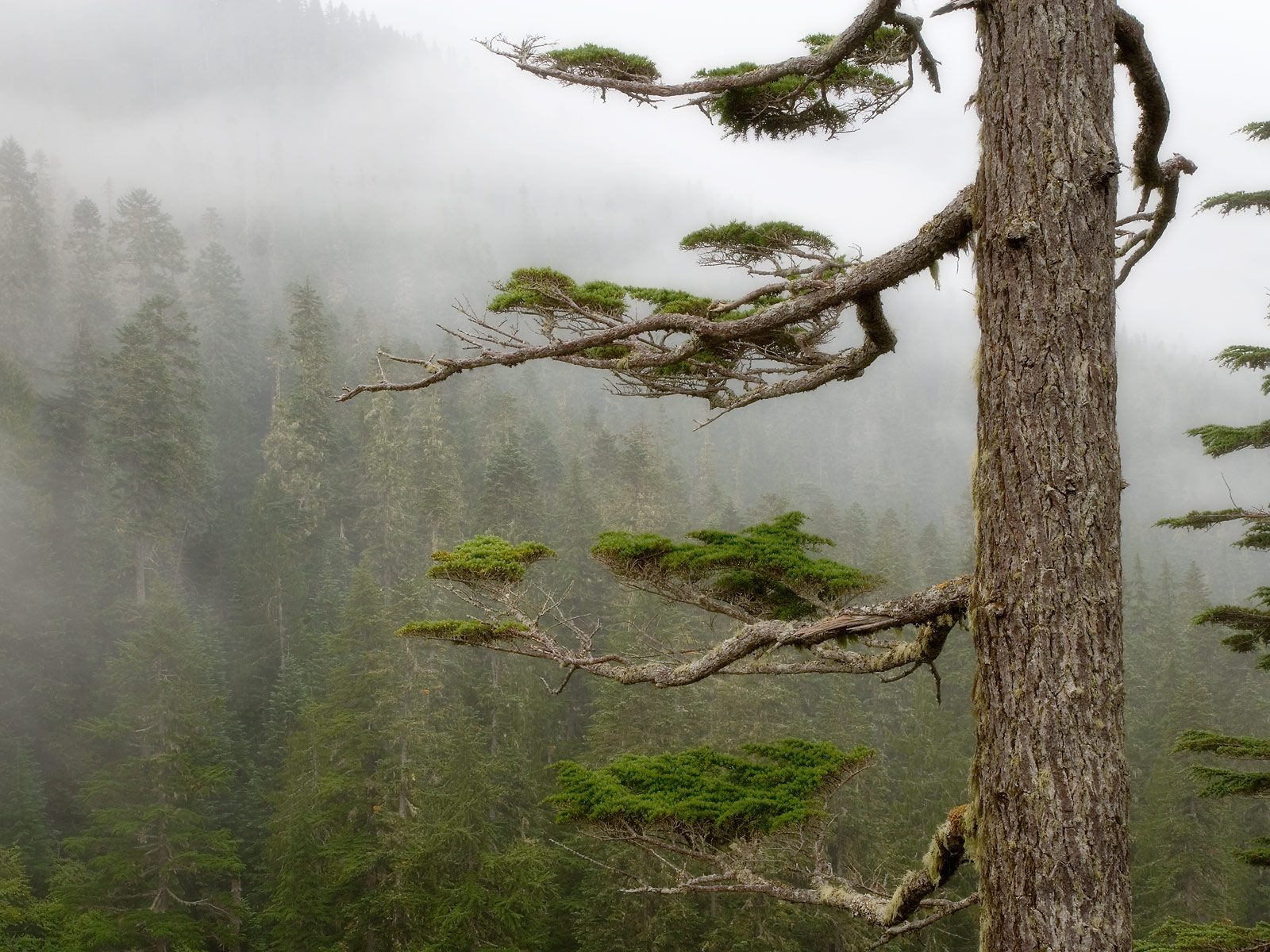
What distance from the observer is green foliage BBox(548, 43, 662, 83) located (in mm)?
3584

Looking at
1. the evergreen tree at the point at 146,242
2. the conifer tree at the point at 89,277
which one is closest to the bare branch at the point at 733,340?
the conifer tree at the point at 89,277

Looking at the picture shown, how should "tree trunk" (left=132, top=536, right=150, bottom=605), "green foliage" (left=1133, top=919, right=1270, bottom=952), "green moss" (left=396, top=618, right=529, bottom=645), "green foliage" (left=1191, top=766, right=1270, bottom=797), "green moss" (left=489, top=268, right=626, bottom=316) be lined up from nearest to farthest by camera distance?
"green moss" (left=489, top=268, right=626, bottom=316) → "green moss" (left=396, top=618, right=529, bottom=645) → "green foliage" (left=1133, top=919, right=1270, bottom=952) → "green foliage" (left=1191, top=766, right=1270, bottom=797) → "tree trunk" (left=132, top=536, right=150, bottom=605)

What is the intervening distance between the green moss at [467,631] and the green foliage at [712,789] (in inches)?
32.1

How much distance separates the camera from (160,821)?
1944cm

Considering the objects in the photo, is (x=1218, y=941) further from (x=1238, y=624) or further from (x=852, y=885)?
(x=852, y=885)

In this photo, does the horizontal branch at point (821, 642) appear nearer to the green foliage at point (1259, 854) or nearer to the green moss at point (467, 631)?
the green moss at point (467, 631)

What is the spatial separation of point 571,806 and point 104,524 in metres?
35.1

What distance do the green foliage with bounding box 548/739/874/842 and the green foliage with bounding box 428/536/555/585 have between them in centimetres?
109

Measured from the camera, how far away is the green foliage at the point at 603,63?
3.58 meters

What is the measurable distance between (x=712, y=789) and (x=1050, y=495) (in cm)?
230

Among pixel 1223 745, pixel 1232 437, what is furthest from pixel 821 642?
pixel 1232 437

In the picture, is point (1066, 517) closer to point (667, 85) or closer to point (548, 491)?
point (667, 85)

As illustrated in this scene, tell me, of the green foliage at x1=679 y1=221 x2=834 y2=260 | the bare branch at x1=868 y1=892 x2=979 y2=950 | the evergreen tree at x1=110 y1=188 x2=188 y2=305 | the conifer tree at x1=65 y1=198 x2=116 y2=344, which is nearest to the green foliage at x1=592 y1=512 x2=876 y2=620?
the green foliage at x1=679 y1=221 x2=834 y2=260

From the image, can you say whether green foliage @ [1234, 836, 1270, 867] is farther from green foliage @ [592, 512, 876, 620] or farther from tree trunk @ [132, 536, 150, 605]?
tree trunk @ [132, 536, 150, 605]
